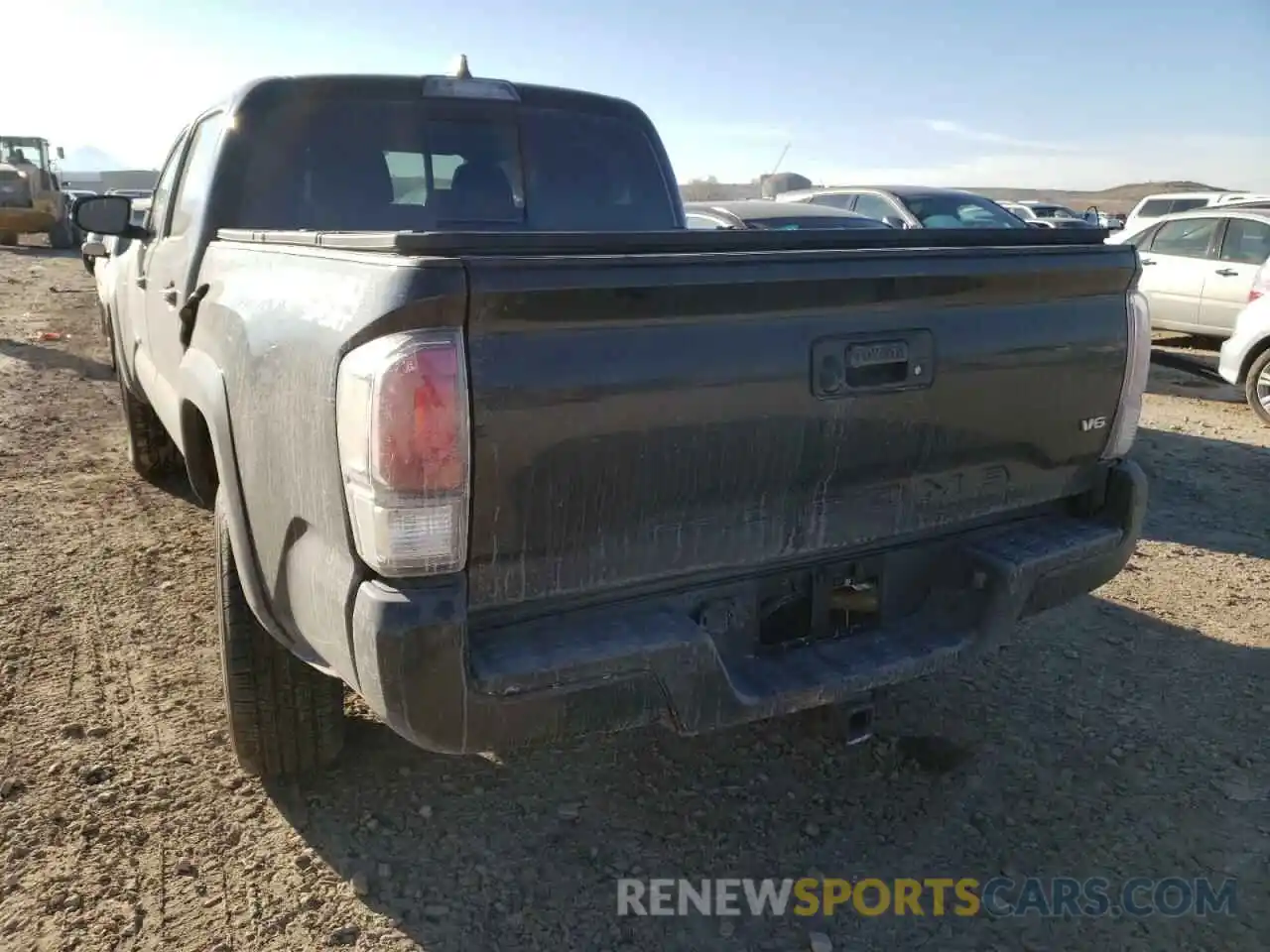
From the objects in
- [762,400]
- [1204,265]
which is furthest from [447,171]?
[1204,265]

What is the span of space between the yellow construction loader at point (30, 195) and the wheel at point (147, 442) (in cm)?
1980

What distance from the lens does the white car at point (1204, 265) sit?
34.1ft

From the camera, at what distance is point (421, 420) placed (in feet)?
6.24

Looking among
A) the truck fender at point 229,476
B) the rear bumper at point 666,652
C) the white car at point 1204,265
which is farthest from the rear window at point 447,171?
the white car at point 1204,265

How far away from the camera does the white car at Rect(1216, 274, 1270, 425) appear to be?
8.24 meters

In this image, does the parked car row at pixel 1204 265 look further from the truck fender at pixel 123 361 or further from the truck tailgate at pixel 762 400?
the truck fender at pixel 123 361

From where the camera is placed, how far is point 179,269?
357cm

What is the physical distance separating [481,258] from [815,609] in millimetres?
1234

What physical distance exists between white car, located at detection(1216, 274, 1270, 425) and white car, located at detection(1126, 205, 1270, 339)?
1834 mm

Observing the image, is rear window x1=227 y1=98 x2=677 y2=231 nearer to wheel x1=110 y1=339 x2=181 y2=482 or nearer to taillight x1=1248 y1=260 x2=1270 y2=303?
wheel x1=110 y1=339 x2=181 y2=482

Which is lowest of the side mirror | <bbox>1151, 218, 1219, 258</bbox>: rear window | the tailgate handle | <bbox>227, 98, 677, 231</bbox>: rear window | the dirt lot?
the dirt lot

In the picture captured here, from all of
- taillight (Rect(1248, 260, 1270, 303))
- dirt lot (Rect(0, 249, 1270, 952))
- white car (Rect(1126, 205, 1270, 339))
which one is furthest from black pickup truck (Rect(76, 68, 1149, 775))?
white car (Rect(1126, 205, 1270, 339))

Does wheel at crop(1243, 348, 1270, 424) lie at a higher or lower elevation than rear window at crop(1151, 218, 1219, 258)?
lower

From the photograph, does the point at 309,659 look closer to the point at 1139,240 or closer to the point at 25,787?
the point at 25,787
